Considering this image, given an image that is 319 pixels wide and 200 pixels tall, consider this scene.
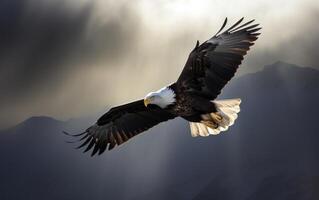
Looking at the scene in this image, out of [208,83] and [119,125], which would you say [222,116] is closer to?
[208,83]

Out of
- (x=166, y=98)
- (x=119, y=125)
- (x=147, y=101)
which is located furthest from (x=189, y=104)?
(x=119, y=125)

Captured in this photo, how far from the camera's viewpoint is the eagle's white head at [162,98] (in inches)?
367

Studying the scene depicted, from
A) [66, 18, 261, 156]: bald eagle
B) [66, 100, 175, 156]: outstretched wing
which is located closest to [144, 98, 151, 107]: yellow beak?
[66, 18, 261, 156]: bald eagle

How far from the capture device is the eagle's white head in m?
9.32

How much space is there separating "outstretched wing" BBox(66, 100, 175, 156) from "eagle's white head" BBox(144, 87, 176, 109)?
31.6 inches

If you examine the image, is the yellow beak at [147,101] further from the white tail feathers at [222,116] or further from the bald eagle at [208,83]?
the white tail feathers at [222,116]

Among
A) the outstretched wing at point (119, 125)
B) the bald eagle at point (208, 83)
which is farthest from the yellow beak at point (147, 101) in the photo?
the outstretched wing at point (119, 125)

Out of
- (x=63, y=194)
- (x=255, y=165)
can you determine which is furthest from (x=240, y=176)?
(x=63, y=194)

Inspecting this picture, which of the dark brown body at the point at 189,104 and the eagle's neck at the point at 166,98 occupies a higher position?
the eagle's neck at the point at 166,98

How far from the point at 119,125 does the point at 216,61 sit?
8.07 ft

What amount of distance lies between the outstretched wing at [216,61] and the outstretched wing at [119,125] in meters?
1.17

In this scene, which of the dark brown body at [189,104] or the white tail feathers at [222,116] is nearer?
the dark brown body at [189,104]

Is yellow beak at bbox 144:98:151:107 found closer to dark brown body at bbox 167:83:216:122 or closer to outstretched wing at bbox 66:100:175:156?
dark brown body at bbox 167:83:216:122

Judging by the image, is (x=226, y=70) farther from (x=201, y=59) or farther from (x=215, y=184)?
(x=215, y=184)
